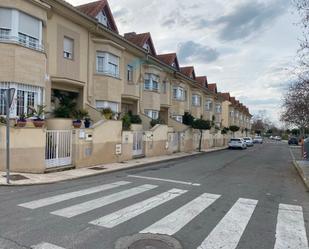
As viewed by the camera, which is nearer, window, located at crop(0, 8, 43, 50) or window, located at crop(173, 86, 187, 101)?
window, located at crop(0, 8, 43, 50)

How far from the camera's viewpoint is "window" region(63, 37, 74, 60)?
17.1m

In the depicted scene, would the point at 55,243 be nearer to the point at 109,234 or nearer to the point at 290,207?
the point at 109,234

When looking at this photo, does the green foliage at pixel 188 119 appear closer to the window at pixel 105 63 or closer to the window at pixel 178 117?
the window at pixel 178 117

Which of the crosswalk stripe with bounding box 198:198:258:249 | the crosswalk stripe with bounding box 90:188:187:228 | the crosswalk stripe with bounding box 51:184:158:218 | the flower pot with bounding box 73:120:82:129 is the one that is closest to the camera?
the crosswalk stripe with bounding box 198:198:258:249

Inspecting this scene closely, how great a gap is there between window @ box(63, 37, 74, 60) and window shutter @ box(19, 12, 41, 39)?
8.22 ft

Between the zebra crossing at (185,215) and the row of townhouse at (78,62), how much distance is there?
727cm

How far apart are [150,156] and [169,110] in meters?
11.0

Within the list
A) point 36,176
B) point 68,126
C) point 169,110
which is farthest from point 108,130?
point 169,110

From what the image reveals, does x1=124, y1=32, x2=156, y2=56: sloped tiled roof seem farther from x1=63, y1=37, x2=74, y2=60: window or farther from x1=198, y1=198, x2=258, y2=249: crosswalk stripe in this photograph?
x1=198, y1=198, x2=258, y2=249: crosswalk stripe

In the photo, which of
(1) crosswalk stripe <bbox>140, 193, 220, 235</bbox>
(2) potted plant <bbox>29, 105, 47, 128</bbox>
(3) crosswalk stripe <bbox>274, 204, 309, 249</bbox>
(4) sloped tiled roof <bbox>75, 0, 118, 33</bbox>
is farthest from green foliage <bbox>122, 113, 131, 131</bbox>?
(3) crosswalk stripe <bbox>274, 204, 309, 249</bbox>

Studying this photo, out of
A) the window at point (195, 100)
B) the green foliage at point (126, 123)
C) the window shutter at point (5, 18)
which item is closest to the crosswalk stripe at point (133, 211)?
the green foliage at point (126, 123)

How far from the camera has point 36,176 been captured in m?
11.4

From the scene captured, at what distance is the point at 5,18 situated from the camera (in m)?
13.2

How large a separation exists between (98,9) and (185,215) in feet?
57.1
